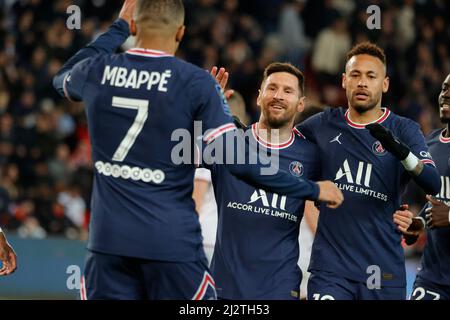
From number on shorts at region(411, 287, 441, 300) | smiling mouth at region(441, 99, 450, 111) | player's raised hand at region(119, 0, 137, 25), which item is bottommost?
number on shorts at region(411, 287, 441, 300)

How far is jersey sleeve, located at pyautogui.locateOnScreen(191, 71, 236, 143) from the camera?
493 cm

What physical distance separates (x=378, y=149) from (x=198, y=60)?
985cm

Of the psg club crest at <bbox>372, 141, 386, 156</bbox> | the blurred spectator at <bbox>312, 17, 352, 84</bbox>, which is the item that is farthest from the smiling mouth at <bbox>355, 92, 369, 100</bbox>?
the blurred spectator at <bbox>312, 17, 352, 84</bbox>

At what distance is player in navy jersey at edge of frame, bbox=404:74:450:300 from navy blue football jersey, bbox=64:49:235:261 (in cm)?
234

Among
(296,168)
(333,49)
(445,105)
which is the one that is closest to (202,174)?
(296,168)

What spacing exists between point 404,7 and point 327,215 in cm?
1226

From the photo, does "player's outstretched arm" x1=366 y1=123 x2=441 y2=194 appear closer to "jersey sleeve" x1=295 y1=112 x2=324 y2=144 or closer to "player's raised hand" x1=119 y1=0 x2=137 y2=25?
"jersey sleeve" x1=295 y1=112 x2=324 y2=144

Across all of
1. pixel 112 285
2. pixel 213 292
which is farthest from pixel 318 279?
pixel 112 285

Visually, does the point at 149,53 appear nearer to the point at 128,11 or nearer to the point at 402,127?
the point at 128,11

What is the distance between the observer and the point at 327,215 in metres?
6.63

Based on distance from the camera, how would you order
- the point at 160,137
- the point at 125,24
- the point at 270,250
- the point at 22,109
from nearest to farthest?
the point at 160,137 → the point at 125,24 → the point at 270,250 → the point at 22,109

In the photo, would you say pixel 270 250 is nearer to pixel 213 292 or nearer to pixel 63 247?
pixel 213 292

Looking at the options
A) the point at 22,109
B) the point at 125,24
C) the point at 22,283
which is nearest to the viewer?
the point at 125,24

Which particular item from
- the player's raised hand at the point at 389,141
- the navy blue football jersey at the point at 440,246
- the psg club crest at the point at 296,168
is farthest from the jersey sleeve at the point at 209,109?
the navy blue football jersey at the point at 440,246
